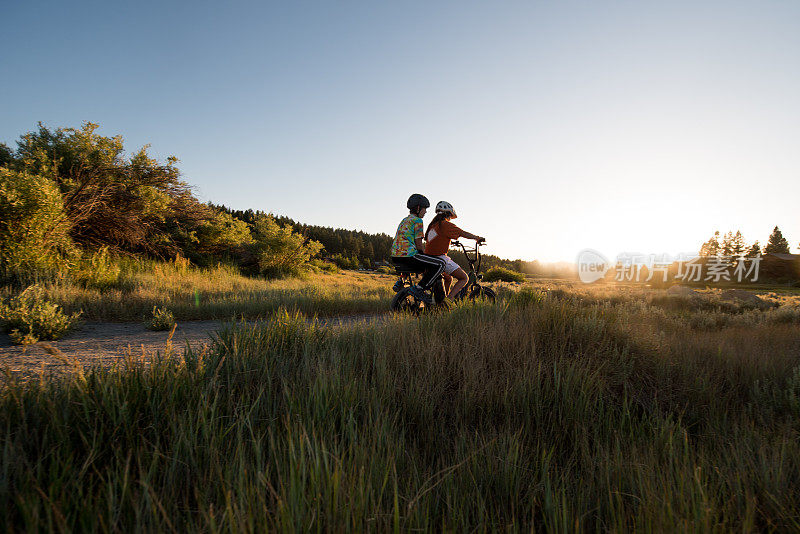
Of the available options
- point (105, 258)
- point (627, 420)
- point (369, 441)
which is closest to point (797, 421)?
point (627, 420)

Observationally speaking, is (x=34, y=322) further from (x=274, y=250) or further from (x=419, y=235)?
(x=274, y=250)

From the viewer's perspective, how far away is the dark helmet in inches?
242

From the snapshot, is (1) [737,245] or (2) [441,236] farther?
(1) [737,245]

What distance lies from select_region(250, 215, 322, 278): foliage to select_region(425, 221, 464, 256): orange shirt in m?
12.6

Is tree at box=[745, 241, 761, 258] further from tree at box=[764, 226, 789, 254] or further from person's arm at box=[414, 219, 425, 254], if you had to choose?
person's arm at box=[414, 219, 425, 254]

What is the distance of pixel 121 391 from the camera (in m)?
1.75

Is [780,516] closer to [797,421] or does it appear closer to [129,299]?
[797,421]

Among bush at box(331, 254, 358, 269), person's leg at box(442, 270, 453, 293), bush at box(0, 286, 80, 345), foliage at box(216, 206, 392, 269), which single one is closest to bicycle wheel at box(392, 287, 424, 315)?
person's leg at box(442, 270, 453, 293)

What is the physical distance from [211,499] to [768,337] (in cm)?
788

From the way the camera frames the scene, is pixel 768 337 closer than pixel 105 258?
Yes

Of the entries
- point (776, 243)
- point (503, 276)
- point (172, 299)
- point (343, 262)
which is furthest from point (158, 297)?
point (776, 243)

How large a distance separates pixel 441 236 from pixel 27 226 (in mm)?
9856

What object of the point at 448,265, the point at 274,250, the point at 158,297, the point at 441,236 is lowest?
the point at 158,297

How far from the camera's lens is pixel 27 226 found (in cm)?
722
